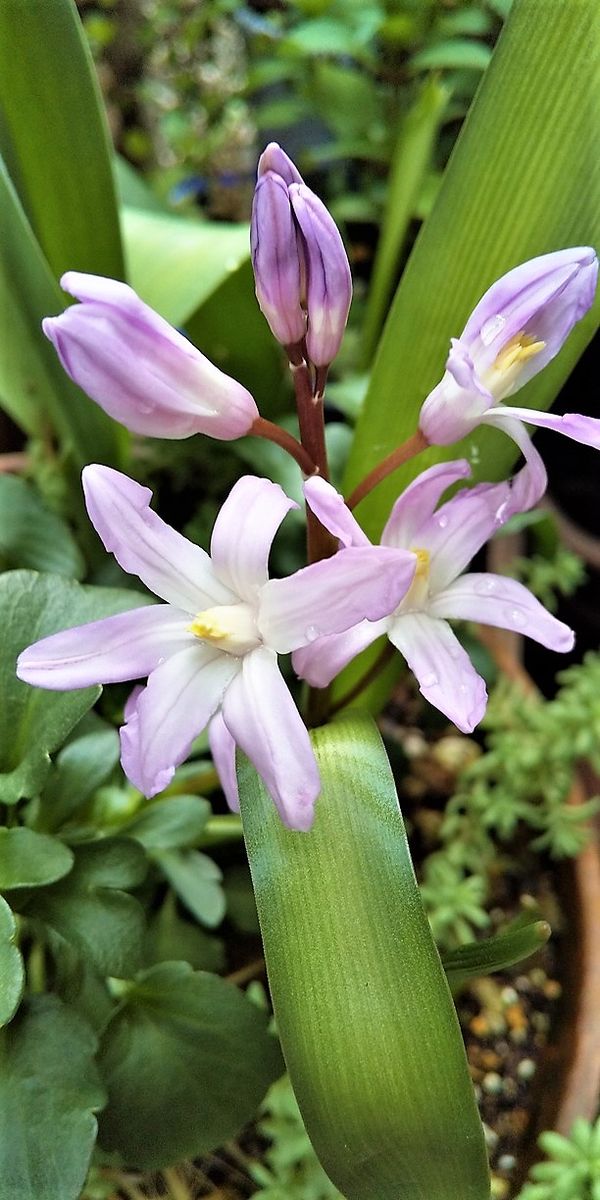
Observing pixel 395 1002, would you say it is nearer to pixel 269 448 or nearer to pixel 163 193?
pixel 269 448

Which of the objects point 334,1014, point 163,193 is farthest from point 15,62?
point 163,193

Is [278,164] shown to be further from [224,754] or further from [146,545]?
[224,754]

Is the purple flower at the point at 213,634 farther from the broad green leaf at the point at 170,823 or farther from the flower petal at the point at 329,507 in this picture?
the broad green leaf at the point at 170,823

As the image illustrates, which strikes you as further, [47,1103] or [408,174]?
[408,174]

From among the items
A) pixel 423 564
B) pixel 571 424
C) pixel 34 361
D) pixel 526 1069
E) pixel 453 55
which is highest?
pixel 453 55

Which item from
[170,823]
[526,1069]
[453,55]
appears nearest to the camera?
[170,823]

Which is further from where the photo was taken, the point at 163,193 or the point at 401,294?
the point at 163,193

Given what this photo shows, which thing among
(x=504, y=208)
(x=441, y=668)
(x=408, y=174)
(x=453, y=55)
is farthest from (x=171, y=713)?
(x=453, y=55)
